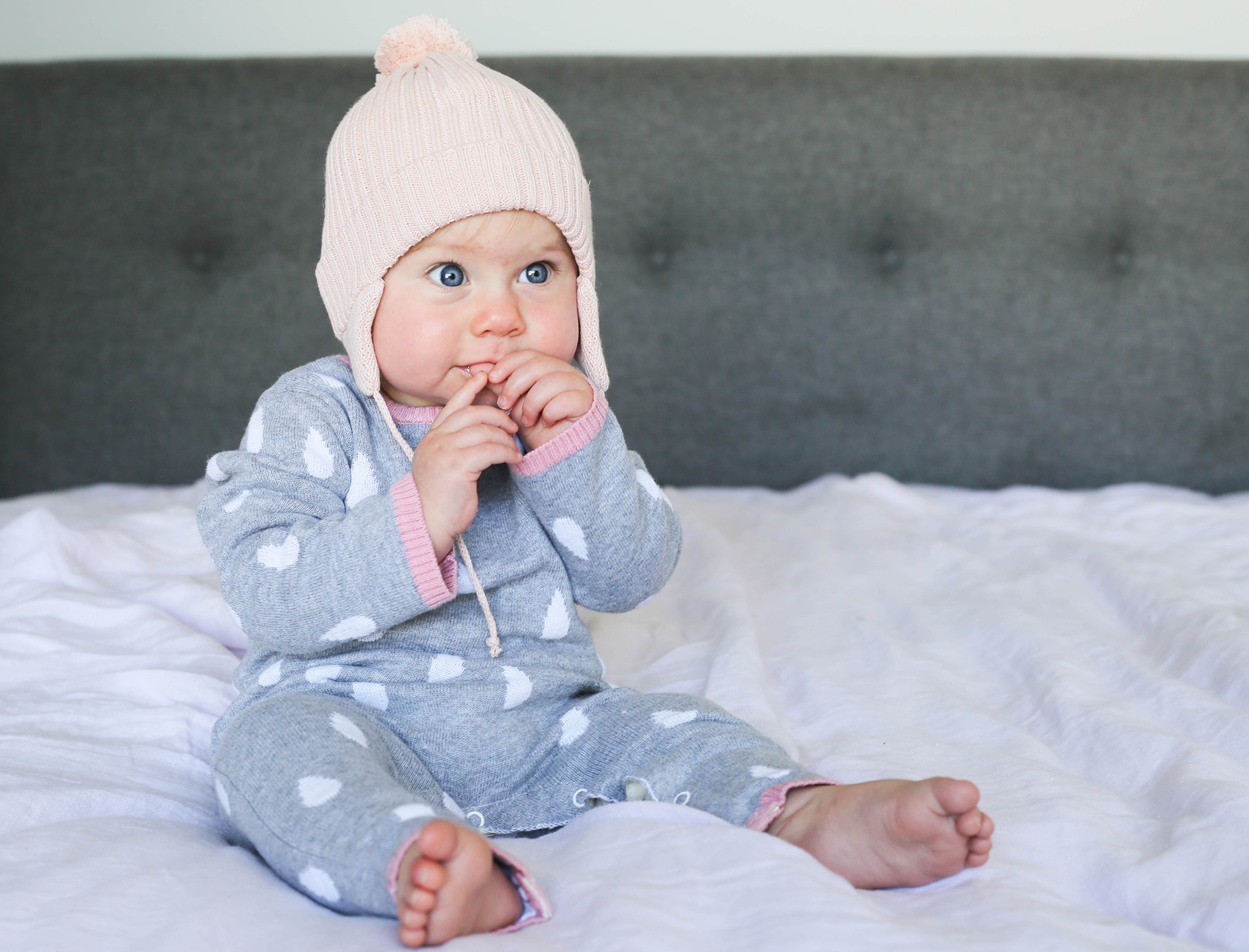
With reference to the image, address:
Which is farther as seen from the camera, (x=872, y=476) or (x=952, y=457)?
(x=952, y=457)

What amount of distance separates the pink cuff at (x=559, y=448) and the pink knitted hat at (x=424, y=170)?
0.15m

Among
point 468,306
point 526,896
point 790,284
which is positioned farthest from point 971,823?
point 790,284

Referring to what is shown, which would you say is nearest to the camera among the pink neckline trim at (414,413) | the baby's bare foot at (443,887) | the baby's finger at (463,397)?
the baby's bare foot at (443,887)

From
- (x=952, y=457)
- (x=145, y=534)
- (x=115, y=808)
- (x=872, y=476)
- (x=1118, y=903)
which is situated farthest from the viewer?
(x=952, y=457)

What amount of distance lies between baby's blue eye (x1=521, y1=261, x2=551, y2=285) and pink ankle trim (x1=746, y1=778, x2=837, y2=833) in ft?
1.38

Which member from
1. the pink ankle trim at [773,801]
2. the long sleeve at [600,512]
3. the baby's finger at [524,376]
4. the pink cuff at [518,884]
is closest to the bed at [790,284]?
the long sleeve at [600,512]

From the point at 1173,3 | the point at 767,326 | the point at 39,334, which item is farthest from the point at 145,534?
the point at 1173,3

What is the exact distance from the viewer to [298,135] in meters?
1.62

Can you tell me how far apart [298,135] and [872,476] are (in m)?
0.97

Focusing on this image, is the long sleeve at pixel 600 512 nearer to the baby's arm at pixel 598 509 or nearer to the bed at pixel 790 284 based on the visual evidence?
the baby's arm at pixel 598 509

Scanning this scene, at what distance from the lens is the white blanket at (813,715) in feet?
1.83

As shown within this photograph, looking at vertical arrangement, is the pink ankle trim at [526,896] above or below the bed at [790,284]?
below

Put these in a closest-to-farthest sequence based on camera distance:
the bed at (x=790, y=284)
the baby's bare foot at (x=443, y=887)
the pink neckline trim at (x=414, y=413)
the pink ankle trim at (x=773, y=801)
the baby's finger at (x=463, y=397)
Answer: the baby's bare foot at (x=443, y=887) < the pink ankle trim at (x=773, y=801) < the baby's finger at (x=463, y=397) < the pink neckline trim at (x=414, y=413) < the bed at (x=790, y=284)

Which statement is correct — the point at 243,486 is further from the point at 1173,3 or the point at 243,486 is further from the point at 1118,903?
the point at 1173,3
